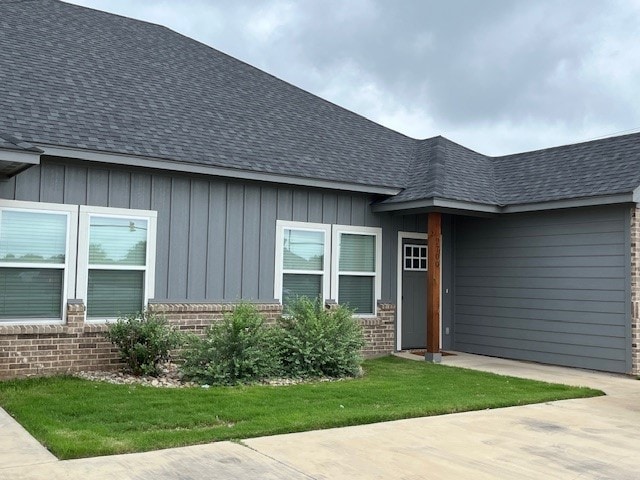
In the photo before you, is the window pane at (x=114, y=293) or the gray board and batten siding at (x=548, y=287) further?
the gray board and batten siding at (x=548, y=287)

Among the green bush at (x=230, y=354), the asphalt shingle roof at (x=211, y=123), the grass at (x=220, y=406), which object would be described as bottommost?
the grass at (x=220, y=406)

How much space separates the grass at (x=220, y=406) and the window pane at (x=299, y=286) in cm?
220

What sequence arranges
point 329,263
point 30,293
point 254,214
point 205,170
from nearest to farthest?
point 30,293 < point 205,170 < point 254,214 < point 329,263

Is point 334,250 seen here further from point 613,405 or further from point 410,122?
point 410,122

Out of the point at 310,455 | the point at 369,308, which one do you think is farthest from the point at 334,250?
the point at 310,455

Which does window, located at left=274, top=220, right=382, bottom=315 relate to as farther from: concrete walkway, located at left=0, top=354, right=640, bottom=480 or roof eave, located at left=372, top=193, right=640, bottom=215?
concrete walkway, located at left=0, top=354, right=640, bottom=480

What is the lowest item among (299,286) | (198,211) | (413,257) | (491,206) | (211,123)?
(299,286)

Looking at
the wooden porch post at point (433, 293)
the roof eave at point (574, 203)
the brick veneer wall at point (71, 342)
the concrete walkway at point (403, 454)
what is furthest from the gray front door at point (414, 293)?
the concrete walkway at point (403, 454)

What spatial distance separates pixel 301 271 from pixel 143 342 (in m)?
3.21

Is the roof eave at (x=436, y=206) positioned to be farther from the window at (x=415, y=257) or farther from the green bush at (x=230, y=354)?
the green bush at (x=230, y=354)

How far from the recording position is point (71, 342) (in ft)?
28.7

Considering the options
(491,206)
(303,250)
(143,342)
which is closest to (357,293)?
(303,250)

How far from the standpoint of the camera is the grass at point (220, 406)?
5641 mm

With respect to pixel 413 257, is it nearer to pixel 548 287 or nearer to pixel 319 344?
pixel 548 287
